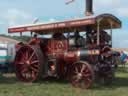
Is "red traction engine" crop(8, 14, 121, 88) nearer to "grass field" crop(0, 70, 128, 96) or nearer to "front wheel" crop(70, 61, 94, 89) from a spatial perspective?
"front wheel" crop(70, 61, 94, 89)

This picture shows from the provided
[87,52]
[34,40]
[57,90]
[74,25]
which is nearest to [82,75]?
[87,52]

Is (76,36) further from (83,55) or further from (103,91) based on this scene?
(103,91)

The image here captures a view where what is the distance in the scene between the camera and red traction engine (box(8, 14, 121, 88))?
1598 cm

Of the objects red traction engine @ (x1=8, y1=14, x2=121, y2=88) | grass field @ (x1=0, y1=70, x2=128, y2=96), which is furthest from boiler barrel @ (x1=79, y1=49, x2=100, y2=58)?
grass field @ (x1=0, y1=70, x2=128, y2=96)

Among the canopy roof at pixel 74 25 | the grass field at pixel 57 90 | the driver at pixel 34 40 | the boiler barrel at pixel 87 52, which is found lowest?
the grass field at pixel 57 90

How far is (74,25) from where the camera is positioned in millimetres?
16266

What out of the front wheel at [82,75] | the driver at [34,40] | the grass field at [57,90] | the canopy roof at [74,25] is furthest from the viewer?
the driver at [34,40]

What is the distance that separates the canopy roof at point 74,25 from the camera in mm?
15875

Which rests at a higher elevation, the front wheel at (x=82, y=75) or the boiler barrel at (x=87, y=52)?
the boiler barrel at (x=87, y=52)

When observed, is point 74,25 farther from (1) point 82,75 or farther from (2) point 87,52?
(1) point 82,75

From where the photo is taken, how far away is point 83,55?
16.2m

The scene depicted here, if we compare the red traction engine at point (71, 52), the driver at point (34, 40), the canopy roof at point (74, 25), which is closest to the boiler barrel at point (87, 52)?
the red traction engine at point (71, 52)

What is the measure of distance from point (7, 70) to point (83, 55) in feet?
26.4

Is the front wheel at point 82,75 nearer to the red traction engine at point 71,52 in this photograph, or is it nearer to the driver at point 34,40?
the red traction engine at point 71,52
